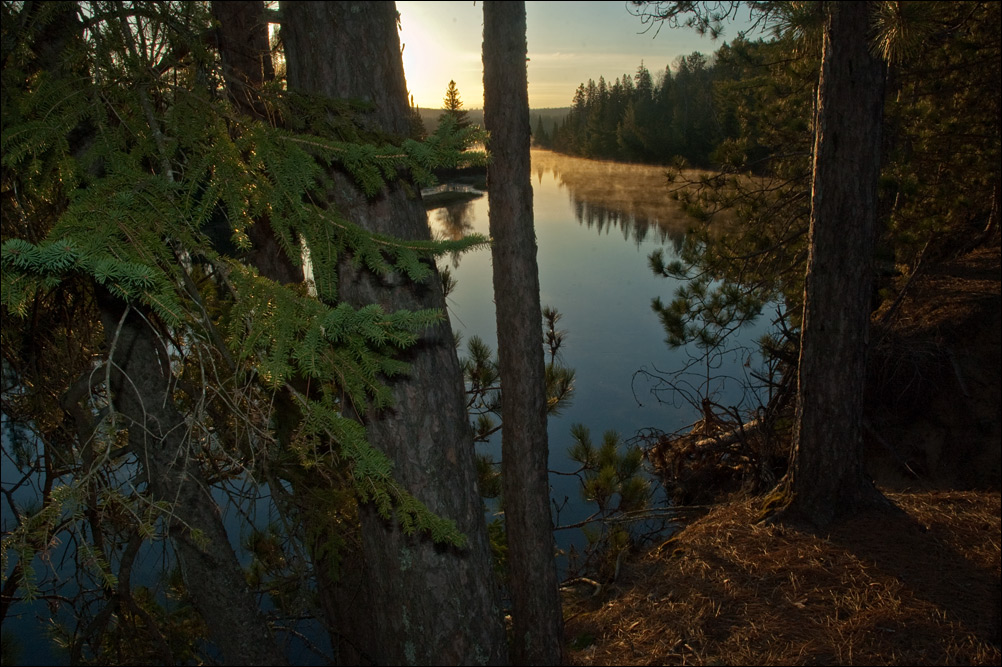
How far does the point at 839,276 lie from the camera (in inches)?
147

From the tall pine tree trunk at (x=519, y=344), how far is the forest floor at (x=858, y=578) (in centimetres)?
52

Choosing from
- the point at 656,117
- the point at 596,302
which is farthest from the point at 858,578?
the point at 656,117

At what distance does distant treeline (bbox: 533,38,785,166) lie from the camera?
9281 mm

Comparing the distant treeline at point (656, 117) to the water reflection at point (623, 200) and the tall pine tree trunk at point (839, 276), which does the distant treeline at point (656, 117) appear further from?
the tall pine tree trunk at point (839, 276)

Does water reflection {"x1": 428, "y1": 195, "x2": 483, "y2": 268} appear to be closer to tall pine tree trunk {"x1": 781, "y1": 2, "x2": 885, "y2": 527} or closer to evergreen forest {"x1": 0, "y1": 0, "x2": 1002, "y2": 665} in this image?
evergreen forest {"x1": 0, "y1": 0, "x2": 1002, "y2": 665}

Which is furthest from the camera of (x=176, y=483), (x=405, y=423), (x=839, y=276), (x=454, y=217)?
(x=454, y=217)

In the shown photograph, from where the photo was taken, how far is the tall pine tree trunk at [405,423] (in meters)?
2.28

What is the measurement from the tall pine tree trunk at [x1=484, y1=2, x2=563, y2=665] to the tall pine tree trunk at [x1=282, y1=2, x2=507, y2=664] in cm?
58

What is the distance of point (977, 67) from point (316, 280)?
289 inches

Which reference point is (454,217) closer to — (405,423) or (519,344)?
(519,344)

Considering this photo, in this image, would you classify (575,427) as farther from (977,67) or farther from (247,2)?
(977,67)

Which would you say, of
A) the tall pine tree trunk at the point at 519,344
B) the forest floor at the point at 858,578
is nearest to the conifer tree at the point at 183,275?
the tall pine tree trunk at the point at 519,344

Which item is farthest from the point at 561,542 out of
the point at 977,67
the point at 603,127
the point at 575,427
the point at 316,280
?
the point at 603,127

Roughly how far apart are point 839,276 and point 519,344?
88.4 inches
